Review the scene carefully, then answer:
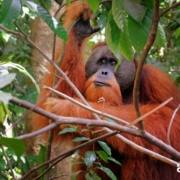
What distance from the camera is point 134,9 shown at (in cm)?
130

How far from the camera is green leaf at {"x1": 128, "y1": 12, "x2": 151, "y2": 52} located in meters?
1.36

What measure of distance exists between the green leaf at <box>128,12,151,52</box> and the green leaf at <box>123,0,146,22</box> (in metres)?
0.05

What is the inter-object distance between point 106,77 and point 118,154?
1.63ft

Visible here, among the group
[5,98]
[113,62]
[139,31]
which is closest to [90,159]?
[139,31]

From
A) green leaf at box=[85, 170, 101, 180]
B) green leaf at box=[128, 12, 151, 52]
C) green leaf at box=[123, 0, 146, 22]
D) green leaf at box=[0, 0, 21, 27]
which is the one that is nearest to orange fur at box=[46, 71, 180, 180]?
green leaf at box=[85, 170, 101, 180]

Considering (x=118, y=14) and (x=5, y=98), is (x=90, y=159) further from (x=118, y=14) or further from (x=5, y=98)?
(x=5, y=98)

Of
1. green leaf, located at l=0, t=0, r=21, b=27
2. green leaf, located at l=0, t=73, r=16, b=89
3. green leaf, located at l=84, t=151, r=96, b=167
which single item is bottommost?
green leaf, located at l=84, t=151, r=96, b=167

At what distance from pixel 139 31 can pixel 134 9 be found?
91 mm

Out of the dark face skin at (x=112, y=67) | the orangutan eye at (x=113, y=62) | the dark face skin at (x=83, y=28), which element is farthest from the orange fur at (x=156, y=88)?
the dark face skin at (x=83, y=28)

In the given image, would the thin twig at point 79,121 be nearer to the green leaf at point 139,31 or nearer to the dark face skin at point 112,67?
the green leaf at point 139,31

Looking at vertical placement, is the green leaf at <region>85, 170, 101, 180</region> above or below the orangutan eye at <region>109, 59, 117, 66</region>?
below

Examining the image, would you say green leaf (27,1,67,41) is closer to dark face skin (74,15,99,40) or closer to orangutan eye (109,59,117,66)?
dark face skin (74,15,99,40)

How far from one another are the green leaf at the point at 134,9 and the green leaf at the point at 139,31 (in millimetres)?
48

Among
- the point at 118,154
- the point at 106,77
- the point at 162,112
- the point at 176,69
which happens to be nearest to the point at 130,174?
the point at 118,154
